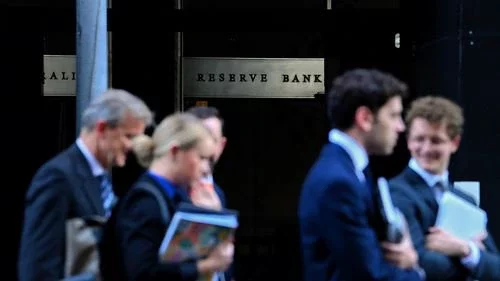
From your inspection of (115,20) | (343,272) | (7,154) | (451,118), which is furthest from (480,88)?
(7,154)

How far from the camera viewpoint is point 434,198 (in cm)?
404

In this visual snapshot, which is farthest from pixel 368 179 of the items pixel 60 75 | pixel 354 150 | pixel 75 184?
pixel 60 75

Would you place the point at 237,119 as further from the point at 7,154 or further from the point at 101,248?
the point at 101,248

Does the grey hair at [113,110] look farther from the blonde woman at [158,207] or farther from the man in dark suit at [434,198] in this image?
the man in dark suit at [434,198]

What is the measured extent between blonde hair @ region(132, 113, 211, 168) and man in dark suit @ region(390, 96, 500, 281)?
1020 mm

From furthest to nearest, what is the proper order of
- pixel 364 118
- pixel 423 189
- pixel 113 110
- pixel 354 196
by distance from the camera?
pixel 423 189
pixel 113 110
pixel 364 118
pixel 354 196

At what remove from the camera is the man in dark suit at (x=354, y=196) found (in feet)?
10.5

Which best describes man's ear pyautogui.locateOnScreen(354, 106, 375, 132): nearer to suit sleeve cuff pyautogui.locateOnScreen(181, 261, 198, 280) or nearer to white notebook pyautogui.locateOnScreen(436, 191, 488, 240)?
white notebook pyautogui.locateOnScreen(436, 191, 488, 240)

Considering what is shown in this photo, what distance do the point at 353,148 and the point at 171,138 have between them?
29.2 inches

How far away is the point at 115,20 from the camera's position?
8.23 metres

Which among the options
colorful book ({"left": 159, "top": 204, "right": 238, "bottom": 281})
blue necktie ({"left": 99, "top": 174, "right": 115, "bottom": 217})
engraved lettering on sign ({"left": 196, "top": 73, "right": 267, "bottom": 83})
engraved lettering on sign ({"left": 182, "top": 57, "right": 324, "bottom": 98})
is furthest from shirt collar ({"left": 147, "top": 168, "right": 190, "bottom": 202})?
engraved lettering on sign ({"left": 196, "top": 73, "right": 267, "bottom": 83})

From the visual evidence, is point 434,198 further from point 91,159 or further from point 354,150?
point 91,159

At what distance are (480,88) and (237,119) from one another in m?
3.90

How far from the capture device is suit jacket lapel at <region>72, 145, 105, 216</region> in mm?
3600
